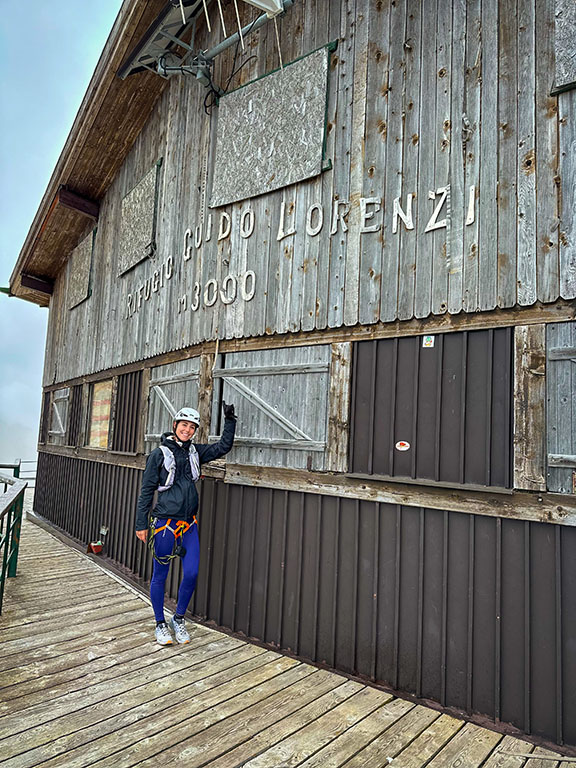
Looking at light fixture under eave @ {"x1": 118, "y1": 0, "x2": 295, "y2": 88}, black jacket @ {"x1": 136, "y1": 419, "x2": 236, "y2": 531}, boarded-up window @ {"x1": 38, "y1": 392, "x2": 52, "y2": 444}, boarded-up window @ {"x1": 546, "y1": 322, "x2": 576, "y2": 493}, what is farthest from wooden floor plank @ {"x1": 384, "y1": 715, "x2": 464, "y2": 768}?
boarded-up window @ {"x1": 38, "y1": 392, "x2": 52, "y2": 444}

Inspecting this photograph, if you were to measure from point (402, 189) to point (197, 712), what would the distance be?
4.12m

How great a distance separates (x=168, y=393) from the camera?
650 centimetres

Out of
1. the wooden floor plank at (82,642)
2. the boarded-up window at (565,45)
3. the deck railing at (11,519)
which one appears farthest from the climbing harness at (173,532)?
the boarded-up window at (565,45)

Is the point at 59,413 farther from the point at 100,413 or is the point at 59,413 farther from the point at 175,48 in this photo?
the point at 175,48

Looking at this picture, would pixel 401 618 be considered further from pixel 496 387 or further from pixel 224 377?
pixel 224 377

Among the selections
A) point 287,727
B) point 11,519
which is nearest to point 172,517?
point 287,727

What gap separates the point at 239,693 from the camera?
3.54 m

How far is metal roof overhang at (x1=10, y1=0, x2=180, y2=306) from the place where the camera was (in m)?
6.89

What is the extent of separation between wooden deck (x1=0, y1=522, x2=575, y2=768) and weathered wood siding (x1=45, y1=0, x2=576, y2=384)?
111 inches

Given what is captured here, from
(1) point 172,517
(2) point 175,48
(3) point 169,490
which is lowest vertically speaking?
(1) point 172,517

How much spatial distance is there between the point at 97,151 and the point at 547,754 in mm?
10188

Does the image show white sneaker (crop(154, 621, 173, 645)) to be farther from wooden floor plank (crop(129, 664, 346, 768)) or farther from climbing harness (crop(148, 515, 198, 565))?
wooden floor plank (crop(129, 664, 346, 768))

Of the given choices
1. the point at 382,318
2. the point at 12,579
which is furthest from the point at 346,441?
the point at 12,579

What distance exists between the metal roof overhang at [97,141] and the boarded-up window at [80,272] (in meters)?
0.46
